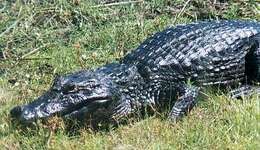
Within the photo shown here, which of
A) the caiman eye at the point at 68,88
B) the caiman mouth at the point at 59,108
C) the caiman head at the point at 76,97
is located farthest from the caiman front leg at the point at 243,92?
the caiman eye at the point at 68,88

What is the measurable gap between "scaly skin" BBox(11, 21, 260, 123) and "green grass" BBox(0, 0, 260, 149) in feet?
0.51

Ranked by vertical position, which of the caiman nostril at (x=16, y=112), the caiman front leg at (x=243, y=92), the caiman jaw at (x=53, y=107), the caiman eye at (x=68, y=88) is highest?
the caiman eye at (x=68, y=88)

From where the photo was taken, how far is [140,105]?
5.15 metres

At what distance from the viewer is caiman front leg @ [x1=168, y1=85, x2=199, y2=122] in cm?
494

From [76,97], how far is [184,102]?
2.61ft

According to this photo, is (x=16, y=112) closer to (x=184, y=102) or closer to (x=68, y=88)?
(x=68, y=88)

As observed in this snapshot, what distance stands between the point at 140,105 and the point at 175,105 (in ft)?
0.91

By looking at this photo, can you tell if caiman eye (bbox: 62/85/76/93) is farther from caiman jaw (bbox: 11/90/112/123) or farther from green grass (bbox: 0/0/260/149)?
green grass (bbox: 0/0/260/149)

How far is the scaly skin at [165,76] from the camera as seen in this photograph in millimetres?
4863

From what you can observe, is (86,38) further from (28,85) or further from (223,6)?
(223,6)

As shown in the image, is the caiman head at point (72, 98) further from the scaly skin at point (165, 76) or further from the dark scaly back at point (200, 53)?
the dark scaly back at point (200, 53)

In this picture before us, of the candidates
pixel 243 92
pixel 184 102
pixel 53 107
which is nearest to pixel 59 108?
pixel 53 107

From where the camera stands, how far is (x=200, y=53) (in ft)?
17.8

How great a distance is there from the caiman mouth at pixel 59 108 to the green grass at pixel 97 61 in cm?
10
